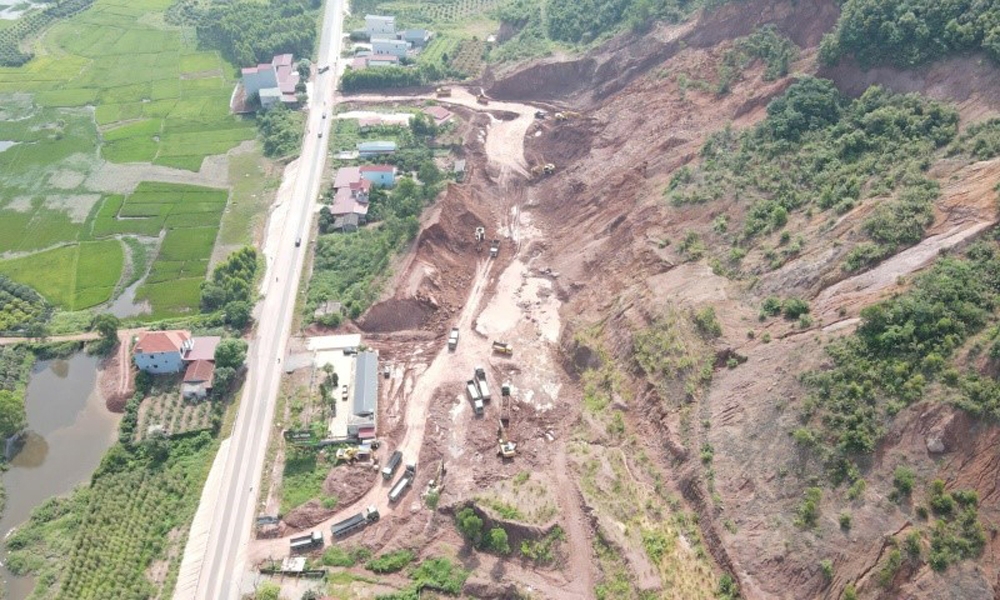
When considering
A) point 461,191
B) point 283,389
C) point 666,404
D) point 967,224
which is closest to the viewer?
point 967,224

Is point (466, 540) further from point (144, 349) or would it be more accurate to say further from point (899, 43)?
point (899, 43)

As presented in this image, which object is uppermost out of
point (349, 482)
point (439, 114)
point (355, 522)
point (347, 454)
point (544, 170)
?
point (439, 114)

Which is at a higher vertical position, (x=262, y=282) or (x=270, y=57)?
(x=270, y=57)

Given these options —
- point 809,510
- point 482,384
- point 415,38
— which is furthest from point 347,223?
point 809,510

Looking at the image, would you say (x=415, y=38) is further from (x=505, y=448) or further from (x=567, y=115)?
(x=505, y=448)

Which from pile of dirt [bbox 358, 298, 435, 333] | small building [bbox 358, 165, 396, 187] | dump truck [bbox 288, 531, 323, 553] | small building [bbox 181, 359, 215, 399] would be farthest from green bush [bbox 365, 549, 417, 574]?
small building [bbox 358, 165, 396, 187]

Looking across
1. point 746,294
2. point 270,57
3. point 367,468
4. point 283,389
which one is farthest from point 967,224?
point 270,57
